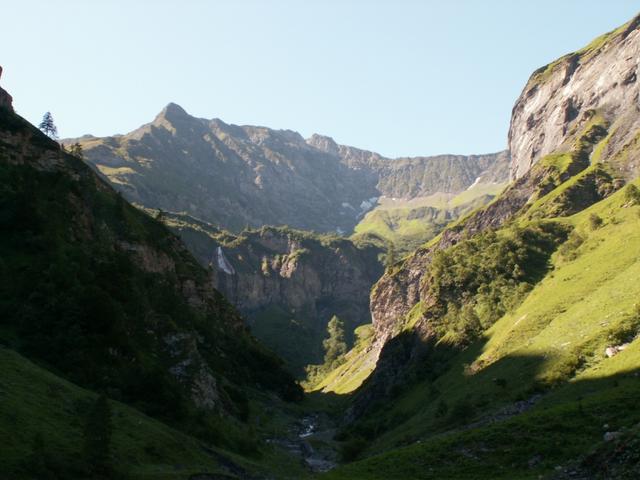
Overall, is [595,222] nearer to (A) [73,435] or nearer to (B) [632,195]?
(B) [632,195]

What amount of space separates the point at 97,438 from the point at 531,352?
4799cm

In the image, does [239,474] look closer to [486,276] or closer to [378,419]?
[378,419]

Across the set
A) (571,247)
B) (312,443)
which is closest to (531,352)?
(312,443)

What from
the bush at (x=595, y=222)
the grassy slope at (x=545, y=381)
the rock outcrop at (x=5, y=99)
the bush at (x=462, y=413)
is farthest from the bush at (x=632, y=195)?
the rock outcrop at (x=5, y=99)

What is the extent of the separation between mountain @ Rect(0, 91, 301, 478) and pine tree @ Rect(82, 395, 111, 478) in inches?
27.5

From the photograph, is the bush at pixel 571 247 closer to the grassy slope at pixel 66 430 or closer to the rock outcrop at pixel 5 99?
the grassy slope at pixel 66 430

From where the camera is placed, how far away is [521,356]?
2512 inches

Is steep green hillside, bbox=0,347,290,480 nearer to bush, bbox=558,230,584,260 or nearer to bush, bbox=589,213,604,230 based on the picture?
bush, bbox=558,230,584,260

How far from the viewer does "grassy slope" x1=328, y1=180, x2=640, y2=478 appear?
34562mm

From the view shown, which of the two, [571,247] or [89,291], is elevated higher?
[89,291]

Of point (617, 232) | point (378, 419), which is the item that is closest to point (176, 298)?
point (378, 419)

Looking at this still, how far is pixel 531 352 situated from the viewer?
62.2m

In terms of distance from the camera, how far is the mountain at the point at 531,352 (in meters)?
34.5

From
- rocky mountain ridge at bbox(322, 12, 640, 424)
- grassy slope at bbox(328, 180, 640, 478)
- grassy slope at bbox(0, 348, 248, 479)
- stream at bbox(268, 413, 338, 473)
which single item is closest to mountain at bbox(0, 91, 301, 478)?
grassy slope at bbox(0, 348, 248, 479)
